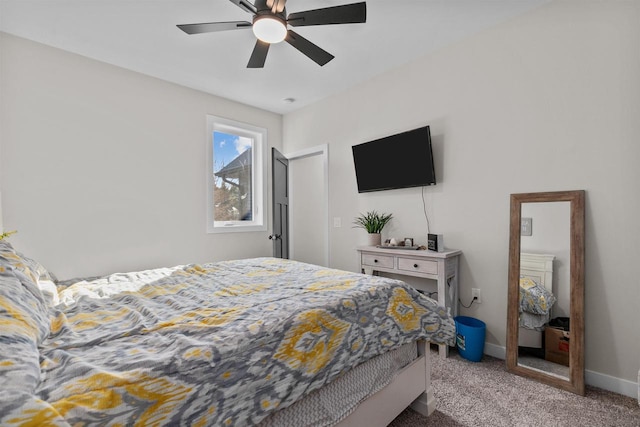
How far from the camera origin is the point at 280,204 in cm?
379

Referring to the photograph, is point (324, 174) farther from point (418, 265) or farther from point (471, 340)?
point (471, 340)

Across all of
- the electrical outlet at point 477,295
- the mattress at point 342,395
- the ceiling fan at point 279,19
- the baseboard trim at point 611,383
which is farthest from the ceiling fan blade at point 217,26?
the baseboard trim at point 611,383

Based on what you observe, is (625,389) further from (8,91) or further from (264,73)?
(8,91)

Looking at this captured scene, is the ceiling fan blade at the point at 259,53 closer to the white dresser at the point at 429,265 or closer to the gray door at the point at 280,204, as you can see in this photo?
the gray door at the point at 280,204

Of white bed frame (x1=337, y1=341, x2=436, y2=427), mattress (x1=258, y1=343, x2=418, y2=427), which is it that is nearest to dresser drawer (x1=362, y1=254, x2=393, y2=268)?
white bed frame (x1=337, y1=341, x2=436, y2=427)

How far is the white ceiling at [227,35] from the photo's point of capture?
2.18 m

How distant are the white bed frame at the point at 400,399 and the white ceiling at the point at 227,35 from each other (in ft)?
7.81

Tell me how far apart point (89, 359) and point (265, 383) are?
0.53 metres

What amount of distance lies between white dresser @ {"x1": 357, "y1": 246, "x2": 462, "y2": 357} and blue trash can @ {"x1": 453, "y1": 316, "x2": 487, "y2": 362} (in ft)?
0.42

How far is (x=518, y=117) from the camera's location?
7.57 ft

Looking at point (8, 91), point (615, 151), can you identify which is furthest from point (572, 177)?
point (8, 91)

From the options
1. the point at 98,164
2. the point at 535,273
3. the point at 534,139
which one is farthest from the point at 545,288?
the point at 98,164

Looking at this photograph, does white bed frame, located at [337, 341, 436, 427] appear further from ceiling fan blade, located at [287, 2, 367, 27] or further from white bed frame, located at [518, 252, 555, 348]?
ceiling fan blade, located at [287, 2, 367, 27]

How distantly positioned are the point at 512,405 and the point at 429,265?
1.03 meters
